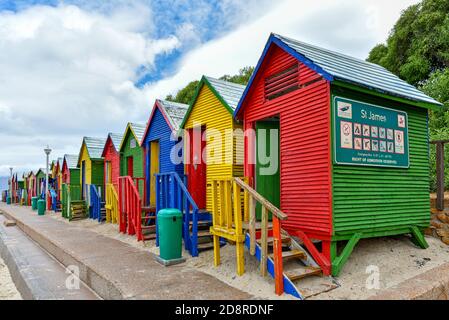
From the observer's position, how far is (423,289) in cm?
584

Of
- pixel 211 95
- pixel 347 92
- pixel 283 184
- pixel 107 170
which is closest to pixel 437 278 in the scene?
pixel 283 184

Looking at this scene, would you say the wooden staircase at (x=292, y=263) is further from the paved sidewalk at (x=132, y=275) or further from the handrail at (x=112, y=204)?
the handrail at (x=112, y=204)

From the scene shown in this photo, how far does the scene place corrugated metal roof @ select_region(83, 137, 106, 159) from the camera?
20702 mm

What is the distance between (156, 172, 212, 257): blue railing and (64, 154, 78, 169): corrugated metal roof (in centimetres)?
1780

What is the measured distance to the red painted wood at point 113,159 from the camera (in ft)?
57.8

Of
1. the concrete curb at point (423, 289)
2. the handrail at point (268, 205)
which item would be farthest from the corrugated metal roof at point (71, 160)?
the concrete curb at point (423, 289)

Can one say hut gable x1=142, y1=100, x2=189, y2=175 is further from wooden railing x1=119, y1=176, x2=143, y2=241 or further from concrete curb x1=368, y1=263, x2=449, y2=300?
concrete curb x1=368, y1=263, x2=449, y2=300

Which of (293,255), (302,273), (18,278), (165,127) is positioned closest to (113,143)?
(165,127)

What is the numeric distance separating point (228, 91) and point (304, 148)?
391cm

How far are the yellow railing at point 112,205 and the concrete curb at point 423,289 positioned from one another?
10576 millimetres

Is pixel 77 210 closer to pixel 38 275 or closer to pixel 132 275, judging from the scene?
pixel 38 275

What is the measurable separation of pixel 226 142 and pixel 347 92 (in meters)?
3.63

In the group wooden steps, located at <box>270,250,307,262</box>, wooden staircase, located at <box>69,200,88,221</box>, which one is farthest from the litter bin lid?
wooden staircase, located at <box>69,200,88,221</box>
